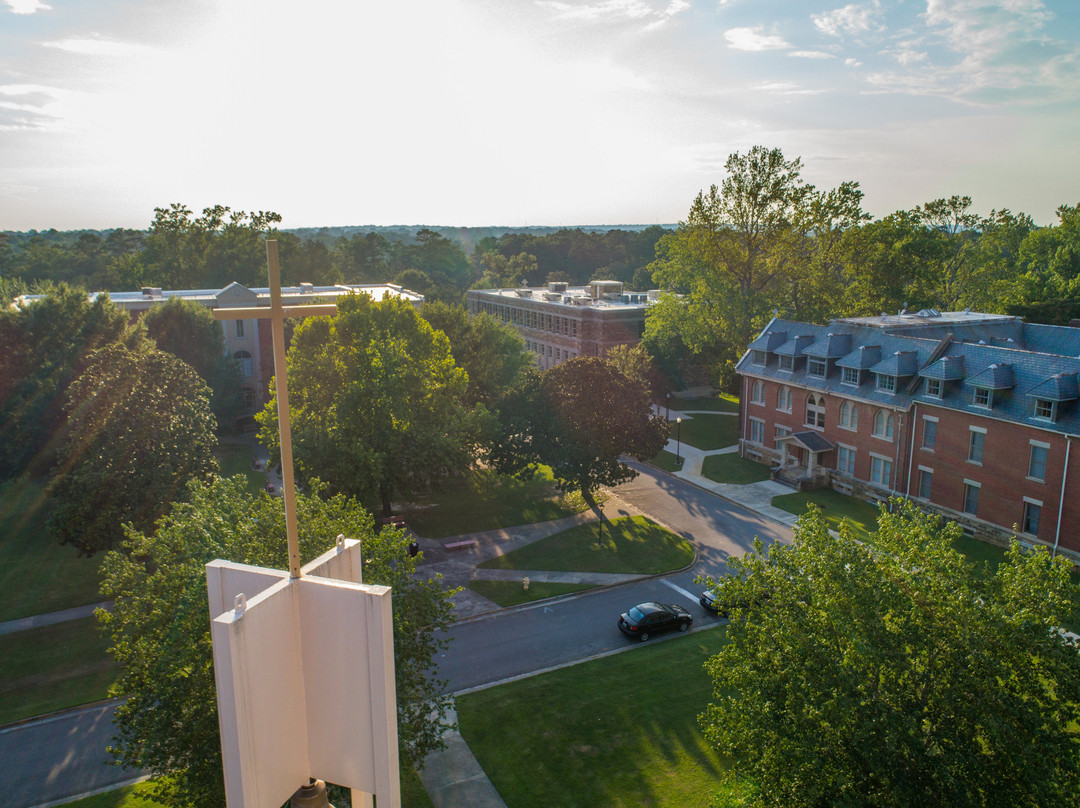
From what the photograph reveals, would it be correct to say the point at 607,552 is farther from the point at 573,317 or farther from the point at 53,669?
the point at 573,317

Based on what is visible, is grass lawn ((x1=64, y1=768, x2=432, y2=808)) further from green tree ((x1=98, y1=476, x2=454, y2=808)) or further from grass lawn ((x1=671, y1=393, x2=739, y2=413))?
grass lawn ((x1=671, y1=393, x2=739, y2=413))

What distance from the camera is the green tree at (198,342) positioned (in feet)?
191

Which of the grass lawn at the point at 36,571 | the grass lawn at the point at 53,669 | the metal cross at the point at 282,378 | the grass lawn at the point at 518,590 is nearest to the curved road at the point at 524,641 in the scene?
the grass lawn at the point at 518,590

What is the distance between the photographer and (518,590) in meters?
34.7

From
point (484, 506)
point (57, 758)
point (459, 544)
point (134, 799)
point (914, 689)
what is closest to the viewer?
point (914, 689)

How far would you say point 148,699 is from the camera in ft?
54.4

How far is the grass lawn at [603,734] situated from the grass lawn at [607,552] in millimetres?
7979

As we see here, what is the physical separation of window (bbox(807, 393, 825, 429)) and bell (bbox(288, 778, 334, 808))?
151ft

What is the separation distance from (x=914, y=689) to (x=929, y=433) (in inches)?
1262

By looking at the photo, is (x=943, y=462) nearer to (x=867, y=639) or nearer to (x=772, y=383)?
(x=772, y=383)

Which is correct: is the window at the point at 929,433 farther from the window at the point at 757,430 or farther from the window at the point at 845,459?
the window at the point at 757,430

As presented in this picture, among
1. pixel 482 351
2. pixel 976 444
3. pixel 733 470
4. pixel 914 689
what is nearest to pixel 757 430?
pixel 733 470

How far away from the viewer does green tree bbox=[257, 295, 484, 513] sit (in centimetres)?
3628

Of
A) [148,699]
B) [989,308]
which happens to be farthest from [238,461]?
[989,308]
